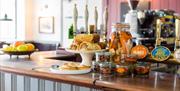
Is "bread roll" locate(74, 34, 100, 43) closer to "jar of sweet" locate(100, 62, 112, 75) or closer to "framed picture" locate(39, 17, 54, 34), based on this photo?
"jar of sweet" locate(100, 62, 112, 75)

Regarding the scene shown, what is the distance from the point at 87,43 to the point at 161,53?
1.62ft

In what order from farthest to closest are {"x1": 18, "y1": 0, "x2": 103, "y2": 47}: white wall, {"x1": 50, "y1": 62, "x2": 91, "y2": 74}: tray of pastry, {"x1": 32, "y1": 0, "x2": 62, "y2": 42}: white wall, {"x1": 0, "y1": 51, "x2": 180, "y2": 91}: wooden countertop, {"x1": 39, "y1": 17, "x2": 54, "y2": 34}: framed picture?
{"x1": 39, "y1": 17, "x2": 54, "y2": 34}: framed picture < {"x1": 32, "y1": 0, "x2": 62, "y2": 42}: white wall < {"x1": 18, "y1": 0, "x2": 103, "y2": 47}: white wall < {"x1": 50, "y1": 62, "x2": 91, "y2": 74}: tray of pastry < {"x1": 0, "y1": 51, "x2": 180, "y2": 91}: wooden countertop

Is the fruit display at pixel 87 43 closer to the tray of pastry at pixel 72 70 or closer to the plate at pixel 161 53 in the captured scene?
the tray of pastry at pixel 72 70

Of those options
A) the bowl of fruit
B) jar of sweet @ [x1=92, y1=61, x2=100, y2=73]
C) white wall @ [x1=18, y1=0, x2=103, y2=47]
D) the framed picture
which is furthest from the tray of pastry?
the framed picture

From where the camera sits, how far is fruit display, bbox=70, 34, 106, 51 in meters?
1.99

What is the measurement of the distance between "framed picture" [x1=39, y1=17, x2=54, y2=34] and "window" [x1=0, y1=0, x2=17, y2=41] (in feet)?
2.26

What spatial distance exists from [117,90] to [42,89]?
787mm

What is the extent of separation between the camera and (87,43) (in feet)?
6.56

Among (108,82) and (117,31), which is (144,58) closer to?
(117,31)

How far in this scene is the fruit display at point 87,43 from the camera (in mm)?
1989

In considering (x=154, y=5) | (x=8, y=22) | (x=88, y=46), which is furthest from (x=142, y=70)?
(x=8, y=22)

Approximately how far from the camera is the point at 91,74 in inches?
71.8

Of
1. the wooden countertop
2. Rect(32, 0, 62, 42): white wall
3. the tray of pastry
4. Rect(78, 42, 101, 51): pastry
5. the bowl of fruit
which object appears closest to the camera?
the wooden countertop

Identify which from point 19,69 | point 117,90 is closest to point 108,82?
point 117,90
